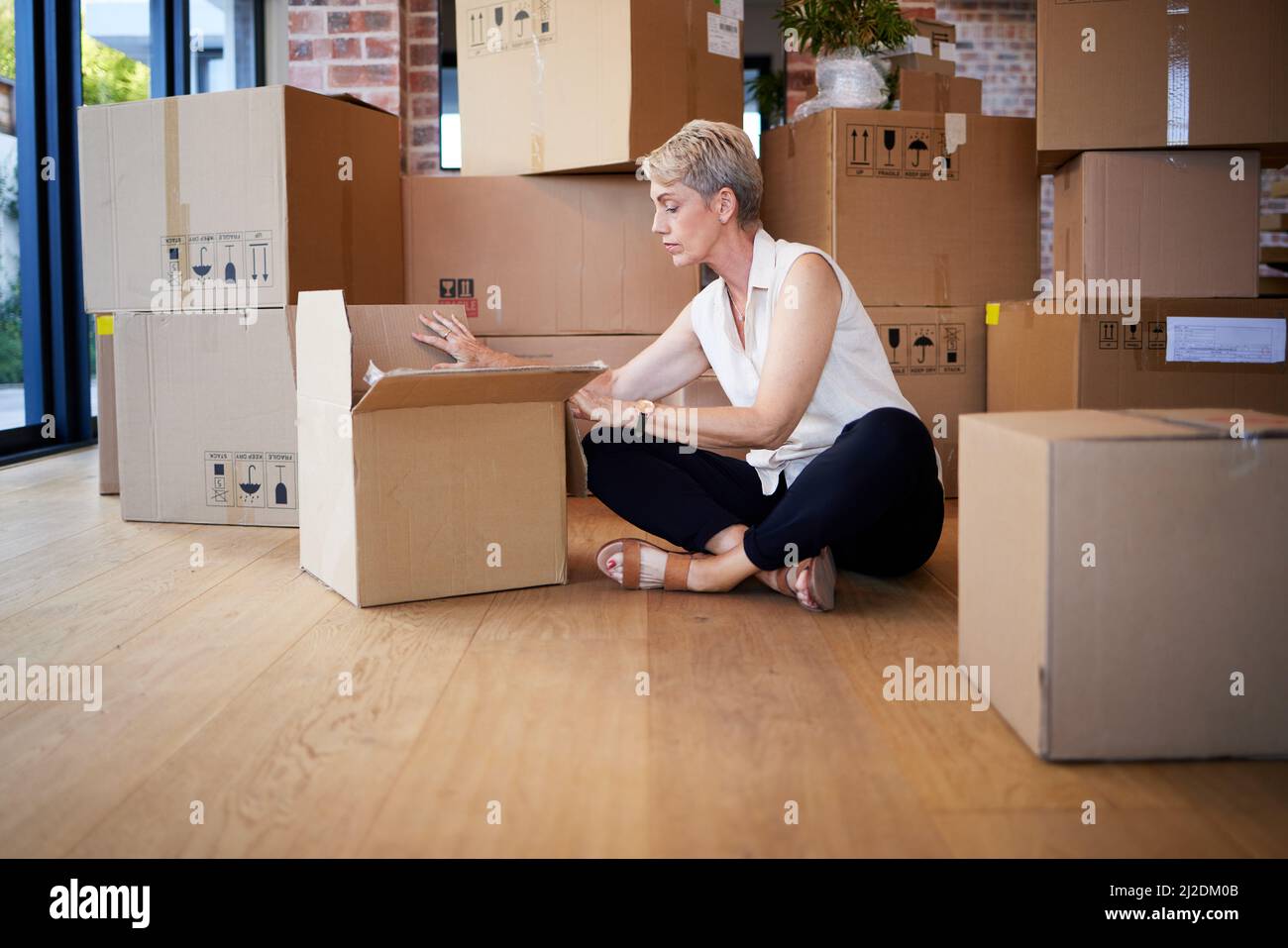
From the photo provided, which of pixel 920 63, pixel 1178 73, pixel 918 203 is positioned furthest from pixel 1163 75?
pixel 920 63

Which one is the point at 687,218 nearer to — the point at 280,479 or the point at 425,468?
the point at 425,468

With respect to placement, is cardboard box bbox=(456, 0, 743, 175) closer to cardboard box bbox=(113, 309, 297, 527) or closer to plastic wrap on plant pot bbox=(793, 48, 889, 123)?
plastic wrap on plant pot bbox=(793, 48, 889, 123)

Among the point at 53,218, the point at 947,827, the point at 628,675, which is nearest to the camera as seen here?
the point at 947,827

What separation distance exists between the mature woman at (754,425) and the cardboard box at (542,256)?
0.87 m

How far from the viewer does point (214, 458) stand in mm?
2404

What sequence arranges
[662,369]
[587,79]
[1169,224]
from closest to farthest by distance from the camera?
[662,369] → [1169,224] → [587,79]

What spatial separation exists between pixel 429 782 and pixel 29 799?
1.12 feet

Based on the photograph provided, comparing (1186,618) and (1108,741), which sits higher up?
(1186,618)

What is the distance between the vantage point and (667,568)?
177cm

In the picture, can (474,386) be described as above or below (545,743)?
above

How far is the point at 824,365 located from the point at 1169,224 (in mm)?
1005
